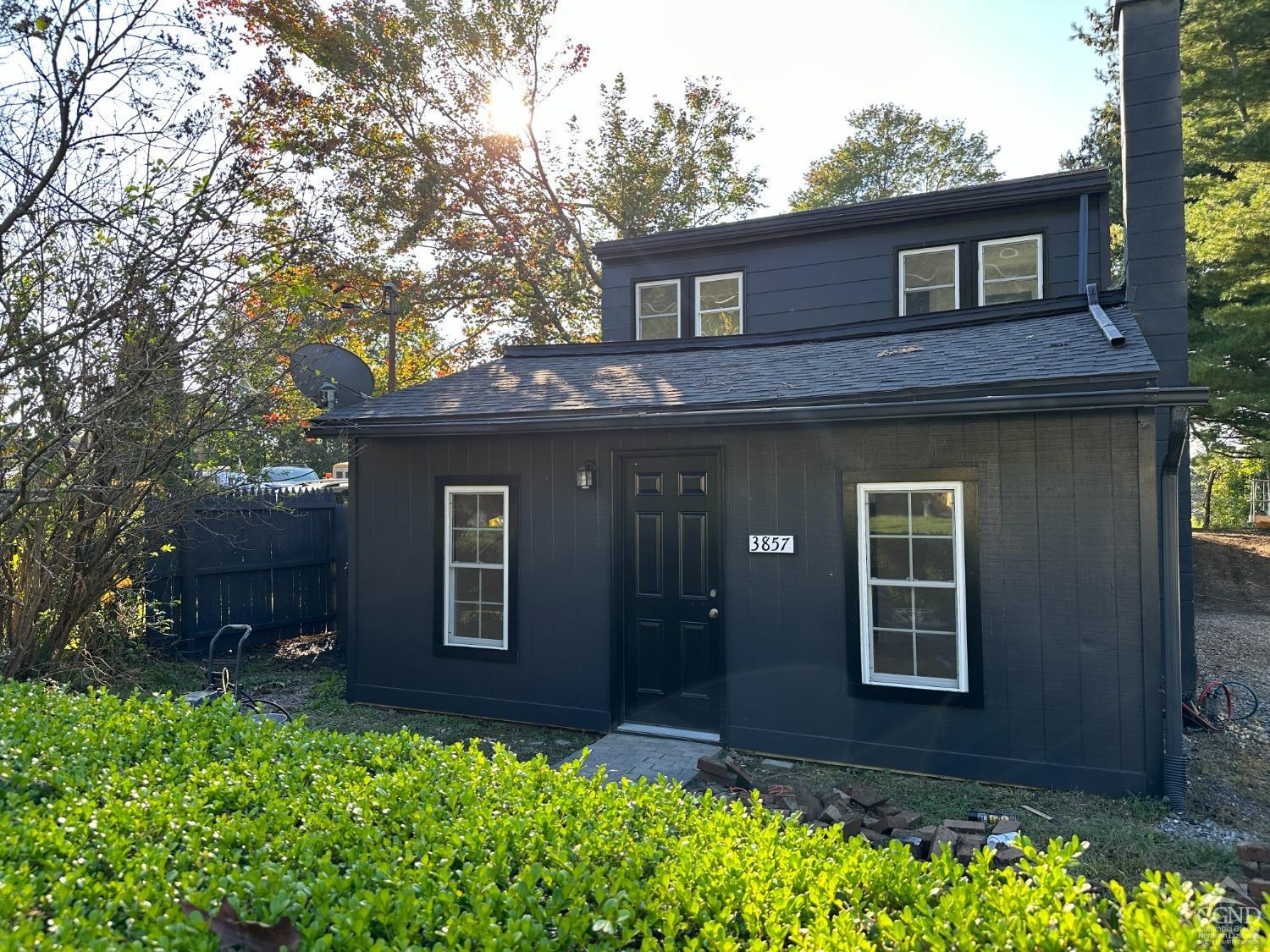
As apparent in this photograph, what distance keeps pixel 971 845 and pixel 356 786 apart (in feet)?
9.50

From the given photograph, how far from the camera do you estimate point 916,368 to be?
5.83 metres

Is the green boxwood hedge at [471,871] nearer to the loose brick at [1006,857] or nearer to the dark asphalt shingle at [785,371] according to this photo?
the loose brick at [1006,857]

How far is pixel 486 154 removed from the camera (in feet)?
58.0

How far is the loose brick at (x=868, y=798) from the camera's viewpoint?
14.5 ft

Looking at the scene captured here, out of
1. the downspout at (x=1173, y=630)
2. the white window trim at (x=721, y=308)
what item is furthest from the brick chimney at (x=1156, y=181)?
the white window trim at (x=721, y=308)

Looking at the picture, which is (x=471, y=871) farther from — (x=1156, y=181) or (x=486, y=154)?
(x=486, y=154)

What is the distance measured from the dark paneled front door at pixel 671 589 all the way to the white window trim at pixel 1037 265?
→ 4.33 meters

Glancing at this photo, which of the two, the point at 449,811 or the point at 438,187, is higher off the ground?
the point at 438,187

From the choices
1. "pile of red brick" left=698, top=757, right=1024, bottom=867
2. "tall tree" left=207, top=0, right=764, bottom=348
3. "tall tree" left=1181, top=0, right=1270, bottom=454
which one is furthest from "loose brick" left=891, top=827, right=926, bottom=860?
"tall tree" left=207, top=0, right=764, bottom=348

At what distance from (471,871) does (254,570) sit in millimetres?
8424

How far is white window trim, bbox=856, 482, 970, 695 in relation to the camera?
530cm

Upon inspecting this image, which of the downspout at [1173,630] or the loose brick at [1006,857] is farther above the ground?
the downspout at [1173,630]

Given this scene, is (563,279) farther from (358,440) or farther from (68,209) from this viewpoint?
(68,209)

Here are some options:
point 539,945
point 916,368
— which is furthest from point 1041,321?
point 539,945
